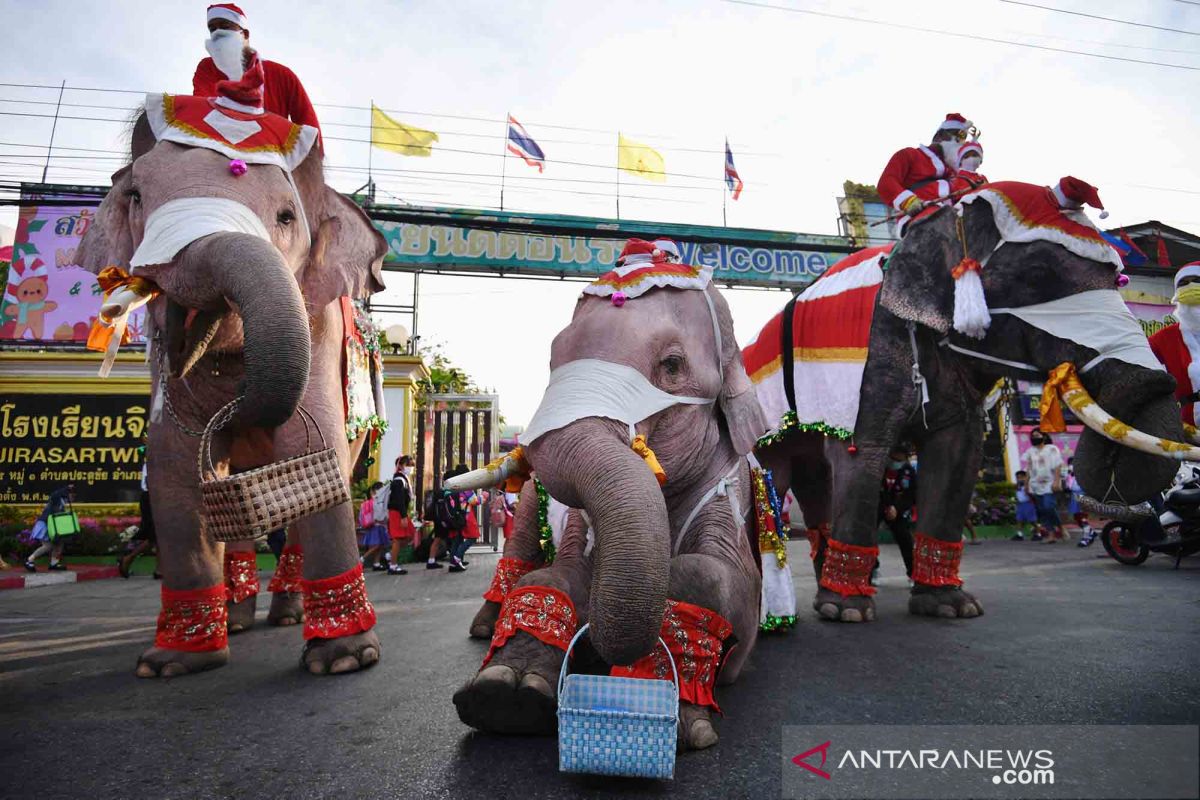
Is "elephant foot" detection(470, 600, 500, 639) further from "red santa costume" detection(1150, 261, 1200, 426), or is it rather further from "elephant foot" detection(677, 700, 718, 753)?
"red santa costume" detection(1150, 261, 1200, 426)

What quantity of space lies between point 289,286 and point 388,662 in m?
1.95

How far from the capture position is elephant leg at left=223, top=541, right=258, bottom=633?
4746mm

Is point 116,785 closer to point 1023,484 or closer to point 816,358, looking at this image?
point 816,358

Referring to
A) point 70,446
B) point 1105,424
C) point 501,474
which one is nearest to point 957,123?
point 1105,424

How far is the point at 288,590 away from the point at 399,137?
14.0m

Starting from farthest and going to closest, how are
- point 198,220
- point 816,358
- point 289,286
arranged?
point 816,358, point 198,220, point 289,286

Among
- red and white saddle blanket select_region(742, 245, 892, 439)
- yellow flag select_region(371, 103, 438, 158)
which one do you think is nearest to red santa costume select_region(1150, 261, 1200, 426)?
red and white saddle blanket select_region(742, 245, 892, 439)

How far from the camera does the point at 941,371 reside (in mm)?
4797

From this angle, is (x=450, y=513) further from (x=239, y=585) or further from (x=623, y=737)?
(x=623, y=737)

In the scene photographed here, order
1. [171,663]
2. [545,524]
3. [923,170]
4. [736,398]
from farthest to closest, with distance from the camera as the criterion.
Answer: [923,170] → [545,524] → [171,663] → [736,398]

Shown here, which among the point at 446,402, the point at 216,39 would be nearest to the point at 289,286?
the point at 216,39

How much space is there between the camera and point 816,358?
5.08 m

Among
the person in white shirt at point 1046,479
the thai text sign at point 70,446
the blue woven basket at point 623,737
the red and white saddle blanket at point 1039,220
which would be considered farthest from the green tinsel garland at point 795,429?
the thai text sign at point 70,446

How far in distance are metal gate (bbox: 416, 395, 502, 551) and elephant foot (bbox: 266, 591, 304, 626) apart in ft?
28.3
